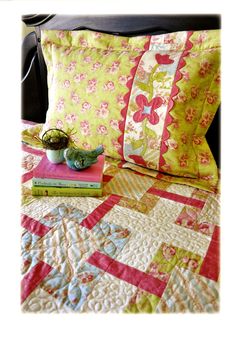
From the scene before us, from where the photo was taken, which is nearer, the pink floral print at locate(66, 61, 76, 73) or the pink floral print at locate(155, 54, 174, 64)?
the pink floral print at locate(155, 54, 174, 64)

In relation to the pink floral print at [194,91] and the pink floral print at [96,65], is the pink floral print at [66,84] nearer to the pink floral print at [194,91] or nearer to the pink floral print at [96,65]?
the pink floral print at [96,65]

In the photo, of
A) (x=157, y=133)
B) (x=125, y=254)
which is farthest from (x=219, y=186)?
(x=125, y=254)

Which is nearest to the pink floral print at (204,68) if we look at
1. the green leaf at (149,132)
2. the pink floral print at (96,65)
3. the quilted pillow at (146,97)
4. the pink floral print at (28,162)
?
the quilted pillow at (146,97)

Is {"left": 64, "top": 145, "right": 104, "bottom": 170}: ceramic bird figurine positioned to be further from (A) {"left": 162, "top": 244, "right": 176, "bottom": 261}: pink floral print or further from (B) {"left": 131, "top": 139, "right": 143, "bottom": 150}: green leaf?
(A) {"left": 162, "top": 244, "right": 176, "bottom": 261}: pink floral print

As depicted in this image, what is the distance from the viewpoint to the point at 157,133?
Answer: 82 cm

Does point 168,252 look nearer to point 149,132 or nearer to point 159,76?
point 149,132

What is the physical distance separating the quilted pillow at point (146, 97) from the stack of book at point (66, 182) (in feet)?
0.58

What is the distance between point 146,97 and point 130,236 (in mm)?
448

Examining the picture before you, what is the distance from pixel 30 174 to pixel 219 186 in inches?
25.4

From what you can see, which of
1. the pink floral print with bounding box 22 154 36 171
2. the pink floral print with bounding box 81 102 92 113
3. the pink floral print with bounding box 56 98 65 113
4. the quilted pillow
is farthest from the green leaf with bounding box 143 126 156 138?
the pink floral print with bounding box 22 154 36 171

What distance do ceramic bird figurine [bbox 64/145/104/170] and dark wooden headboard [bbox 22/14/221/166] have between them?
0.45 meters

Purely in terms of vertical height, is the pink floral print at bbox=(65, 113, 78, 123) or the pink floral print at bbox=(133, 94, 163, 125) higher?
the pink floral print at bbox=(133, 94, 163, 125)

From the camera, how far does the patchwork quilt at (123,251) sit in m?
0.50

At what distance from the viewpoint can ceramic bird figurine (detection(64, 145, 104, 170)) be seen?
30.6 inches
